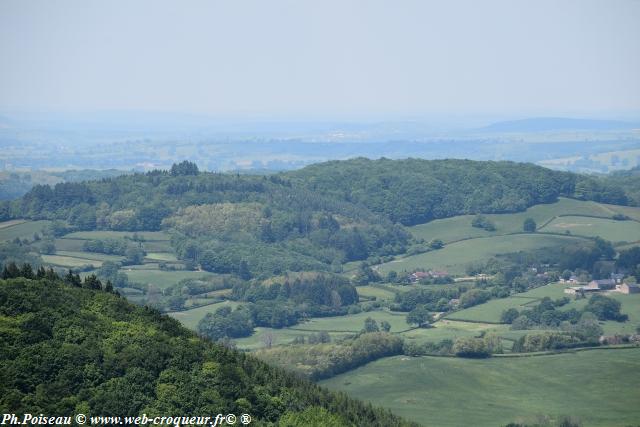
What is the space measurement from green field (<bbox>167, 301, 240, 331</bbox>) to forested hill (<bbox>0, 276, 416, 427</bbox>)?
4439cm

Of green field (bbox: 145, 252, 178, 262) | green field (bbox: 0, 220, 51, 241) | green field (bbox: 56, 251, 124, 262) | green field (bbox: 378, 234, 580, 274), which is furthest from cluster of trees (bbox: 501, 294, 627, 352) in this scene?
green field (bbox: 0, 220, 51, 241)

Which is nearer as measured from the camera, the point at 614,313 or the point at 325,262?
the point at 614,313

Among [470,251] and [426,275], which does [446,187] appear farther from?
[426,275]

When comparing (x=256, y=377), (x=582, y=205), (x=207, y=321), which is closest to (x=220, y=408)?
(x=256, y=377)

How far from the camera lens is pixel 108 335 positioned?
56.8 m

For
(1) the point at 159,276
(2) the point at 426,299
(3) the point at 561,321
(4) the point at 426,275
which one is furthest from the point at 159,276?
(3) the point at 561,321

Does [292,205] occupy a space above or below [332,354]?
below

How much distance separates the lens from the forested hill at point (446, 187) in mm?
168750

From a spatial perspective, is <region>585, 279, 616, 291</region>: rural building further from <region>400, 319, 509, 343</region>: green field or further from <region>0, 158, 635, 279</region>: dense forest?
<region>0, 158, 635, 279</region>: dense forest

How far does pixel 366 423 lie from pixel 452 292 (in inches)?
2495

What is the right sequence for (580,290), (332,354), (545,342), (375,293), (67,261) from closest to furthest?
1. (332,354)
2. (545,342)
3. (580,290)
4. (375,293)
5. (67,261)

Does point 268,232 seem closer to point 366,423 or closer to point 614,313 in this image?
point 614,313

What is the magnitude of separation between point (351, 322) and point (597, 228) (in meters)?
52.1

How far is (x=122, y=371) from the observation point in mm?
54219
